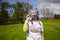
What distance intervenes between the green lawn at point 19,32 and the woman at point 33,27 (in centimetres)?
18

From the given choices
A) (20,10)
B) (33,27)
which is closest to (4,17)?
(20,10)

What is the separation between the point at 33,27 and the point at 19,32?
23 cm

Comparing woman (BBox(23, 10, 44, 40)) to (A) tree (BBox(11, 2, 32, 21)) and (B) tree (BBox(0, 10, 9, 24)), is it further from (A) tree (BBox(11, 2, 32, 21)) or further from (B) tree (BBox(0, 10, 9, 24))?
(B) tree (BBox(0, 10, 9, 24))

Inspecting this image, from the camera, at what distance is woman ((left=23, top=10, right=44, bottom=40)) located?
1.17m

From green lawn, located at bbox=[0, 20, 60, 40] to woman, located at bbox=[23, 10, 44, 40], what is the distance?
183 mm

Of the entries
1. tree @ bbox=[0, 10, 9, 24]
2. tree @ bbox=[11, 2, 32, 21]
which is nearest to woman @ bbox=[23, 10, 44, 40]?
tree @ bbox=[11, 2, 32, 21]

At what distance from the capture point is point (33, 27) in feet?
4.01

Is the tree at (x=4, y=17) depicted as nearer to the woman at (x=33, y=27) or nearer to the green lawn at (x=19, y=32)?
the green lawn at (x=19, y=32)

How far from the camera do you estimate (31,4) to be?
141 centimetres

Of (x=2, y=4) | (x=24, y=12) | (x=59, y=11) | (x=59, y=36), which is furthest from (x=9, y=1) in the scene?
(x=59, y=36)

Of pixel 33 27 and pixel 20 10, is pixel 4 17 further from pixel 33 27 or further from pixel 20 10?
pixel 33 27

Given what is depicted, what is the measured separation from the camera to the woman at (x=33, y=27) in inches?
45.9

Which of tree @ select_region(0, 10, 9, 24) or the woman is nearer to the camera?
the woman

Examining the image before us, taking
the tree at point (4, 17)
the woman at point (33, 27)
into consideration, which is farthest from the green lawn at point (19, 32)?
the woman at point (33, 27)
